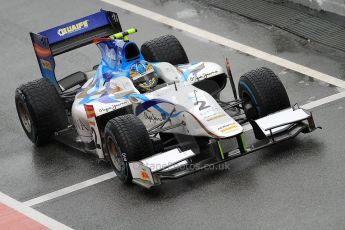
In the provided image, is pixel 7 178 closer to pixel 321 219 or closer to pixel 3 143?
pixel 3 143

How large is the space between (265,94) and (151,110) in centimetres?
153

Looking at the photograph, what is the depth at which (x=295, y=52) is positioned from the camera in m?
18.7

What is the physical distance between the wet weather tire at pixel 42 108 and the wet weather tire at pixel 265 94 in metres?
2.82

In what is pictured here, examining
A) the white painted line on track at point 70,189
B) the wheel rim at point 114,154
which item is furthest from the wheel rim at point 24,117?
the wheel rim at point 114,154

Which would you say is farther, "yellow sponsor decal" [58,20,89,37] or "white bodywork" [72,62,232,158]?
"yellow sponsor decal" [58,20,89,37]

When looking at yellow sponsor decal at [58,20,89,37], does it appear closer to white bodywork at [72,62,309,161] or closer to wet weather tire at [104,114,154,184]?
white bodywork at [72,62,309,161]

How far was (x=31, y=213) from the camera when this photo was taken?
1438cm

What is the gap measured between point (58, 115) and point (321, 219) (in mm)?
4931

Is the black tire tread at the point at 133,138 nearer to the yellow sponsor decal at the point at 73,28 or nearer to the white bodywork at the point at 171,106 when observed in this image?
the white bodywork at the point at 171,106

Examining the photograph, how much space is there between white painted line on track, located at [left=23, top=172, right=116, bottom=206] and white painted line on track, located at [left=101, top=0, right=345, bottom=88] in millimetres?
4202

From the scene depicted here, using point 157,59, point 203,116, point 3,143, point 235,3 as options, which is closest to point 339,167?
point 203,116

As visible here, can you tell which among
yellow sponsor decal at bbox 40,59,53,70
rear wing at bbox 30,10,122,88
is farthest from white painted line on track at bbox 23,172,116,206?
yellow sponsor decal at bbox 40,59,53,70

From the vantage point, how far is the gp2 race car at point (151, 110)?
46.4ft

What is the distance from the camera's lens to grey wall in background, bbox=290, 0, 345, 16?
18938mm
